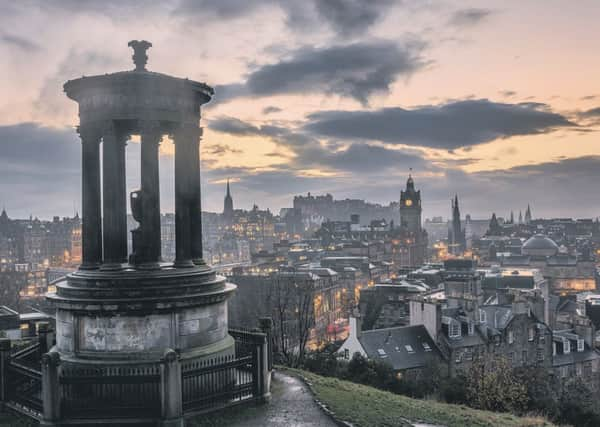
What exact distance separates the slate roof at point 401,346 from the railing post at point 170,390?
2930cm

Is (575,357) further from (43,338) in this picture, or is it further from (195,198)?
(43,338)

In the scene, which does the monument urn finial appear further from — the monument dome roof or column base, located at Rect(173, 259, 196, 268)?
the monument dome roof

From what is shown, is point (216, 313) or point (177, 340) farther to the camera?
point (216, 313)

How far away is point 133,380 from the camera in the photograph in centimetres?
1409

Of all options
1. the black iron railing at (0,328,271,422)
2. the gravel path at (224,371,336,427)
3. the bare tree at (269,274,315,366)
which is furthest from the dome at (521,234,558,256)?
the black iron railing at (0,328,271,422)

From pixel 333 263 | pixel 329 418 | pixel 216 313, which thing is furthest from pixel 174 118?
pixel 333 263

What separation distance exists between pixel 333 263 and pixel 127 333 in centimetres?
11443

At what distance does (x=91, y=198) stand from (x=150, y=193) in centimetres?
191

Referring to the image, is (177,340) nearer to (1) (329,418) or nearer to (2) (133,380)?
(2) (133,380)

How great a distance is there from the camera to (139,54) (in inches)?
704

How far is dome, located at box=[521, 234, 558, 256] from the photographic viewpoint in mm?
165875

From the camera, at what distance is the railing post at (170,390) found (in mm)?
13930

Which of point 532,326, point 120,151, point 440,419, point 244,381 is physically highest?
point 120,151

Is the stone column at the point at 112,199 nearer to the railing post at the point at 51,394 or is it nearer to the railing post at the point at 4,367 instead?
the railing post at the point at 4,367
